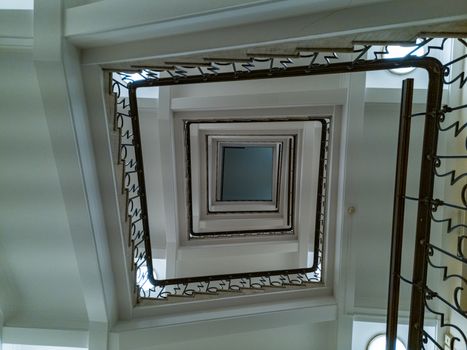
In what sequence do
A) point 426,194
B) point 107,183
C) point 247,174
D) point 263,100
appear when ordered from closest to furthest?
point 426,194
point 107,183
point 263,100
point 247,174

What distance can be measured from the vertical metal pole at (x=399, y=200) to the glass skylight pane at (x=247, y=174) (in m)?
4.45

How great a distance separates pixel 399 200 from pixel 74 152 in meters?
2.20

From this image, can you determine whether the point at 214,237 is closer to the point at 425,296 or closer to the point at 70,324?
the point at 70,324

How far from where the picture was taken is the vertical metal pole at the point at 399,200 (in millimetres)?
1999

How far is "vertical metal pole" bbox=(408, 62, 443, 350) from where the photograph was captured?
1.86 metres

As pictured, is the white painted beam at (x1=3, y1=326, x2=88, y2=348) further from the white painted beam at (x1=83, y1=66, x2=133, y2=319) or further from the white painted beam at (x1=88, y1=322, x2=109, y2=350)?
the white painted beam at (x1=83, y1=66, x2=133, y2=319)

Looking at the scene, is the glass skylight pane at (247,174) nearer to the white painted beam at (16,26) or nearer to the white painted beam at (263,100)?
the white painted beam at (263,100)

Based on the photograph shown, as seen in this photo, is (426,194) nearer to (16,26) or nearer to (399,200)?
(399,200)

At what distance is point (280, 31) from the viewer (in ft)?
5.50

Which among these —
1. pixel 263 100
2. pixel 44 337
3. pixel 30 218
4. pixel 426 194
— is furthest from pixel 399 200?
pixel 44 337

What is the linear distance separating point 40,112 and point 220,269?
4239mm

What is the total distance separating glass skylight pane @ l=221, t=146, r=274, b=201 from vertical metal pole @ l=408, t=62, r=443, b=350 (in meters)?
4.64

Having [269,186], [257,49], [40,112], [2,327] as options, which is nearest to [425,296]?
[257,49]

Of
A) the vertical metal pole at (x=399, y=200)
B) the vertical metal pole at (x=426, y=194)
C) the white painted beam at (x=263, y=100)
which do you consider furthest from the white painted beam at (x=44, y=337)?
the vertical metal pole at (x=426, y=194)
